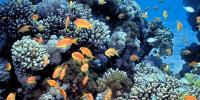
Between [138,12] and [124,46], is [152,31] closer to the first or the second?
[138,12]

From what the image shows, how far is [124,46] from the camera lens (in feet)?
27.3

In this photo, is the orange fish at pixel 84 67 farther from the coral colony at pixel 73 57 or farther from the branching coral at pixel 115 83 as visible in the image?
the branching coral at pixel 115 83

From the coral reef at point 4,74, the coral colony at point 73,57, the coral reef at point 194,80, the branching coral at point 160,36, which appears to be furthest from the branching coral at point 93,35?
the branching coral at point 160,36

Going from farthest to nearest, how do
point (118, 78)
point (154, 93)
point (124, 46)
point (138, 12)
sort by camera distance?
point (138, 12)
point (124, 46)
point (118, 78)
point (154, 93)

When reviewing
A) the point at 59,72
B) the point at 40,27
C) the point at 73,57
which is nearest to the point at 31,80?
the point at 59,72

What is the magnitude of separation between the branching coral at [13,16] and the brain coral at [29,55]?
3.35 feet

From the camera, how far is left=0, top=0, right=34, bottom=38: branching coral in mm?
7895

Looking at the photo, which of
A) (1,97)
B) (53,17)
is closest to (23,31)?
(53,17)

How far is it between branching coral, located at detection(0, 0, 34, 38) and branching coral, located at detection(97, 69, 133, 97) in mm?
2601

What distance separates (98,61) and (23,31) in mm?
2132

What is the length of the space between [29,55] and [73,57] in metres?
1.12

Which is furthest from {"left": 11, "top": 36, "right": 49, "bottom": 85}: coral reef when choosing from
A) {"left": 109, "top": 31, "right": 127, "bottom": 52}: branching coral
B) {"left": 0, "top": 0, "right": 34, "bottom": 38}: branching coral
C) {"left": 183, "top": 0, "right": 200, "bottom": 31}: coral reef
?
{"left": 183, "top": 0, "right": 200, "bottom": 31}: coral reef

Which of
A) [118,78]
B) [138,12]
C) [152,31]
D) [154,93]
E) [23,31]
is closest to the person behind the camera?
[154,93]

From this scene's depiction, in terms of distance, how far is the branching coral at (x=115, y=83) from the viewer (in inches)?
282
